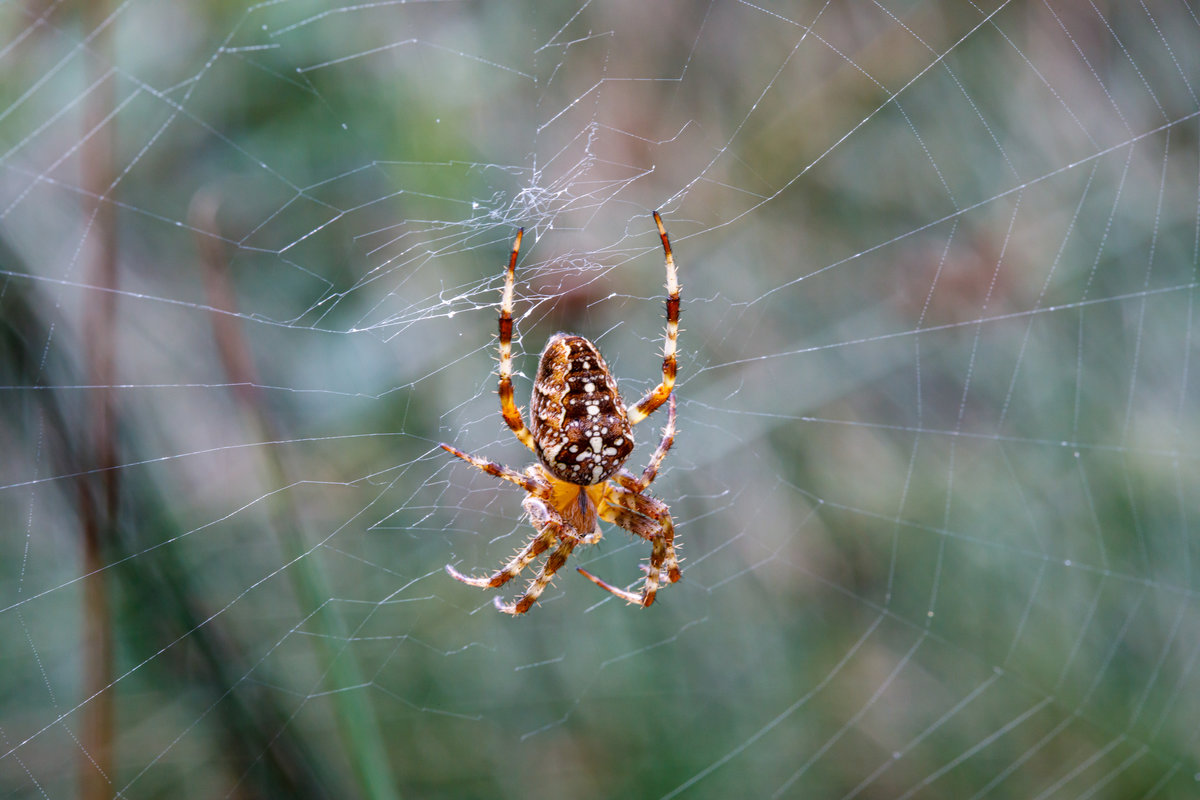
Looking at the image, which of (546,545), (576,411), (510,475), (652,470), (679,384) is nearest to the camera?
(576,411)

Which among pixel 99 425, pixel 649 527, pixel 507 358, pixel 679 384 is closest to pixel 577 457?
pixel 507 358

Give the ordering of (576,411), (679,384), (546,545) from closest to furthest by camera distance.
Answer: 1. (576,411)
2. (546,545)
3. (679,384)

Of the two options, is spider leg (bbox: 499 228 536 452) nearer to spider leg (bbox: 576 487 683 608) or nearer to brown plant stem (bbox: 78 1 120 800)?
spider leg (bbox: 576 487 683 608)

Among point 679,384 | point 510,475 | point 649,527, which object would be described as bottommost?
point 649,527

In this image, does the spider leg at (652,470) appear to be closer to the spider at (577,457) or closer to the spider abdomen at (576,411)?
the spider at (577,457)

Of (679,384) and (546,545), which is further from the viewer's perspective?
(679,384)

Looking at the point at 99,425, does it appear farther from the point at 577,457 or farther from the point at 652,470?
the point at 652,470

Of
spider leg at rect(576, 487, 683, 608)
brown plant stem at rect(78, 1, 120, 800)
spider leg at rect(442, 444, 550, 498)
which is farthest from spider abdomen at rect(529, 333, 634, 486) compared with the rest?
brown plant stem at rect(78, 1, 120, 800)

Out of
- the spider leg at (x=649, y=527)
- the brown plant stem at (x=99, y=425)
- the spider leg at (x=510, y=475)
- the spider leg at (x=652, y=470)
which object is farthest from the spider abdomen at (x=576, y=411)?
the brown plant stem at (x=99, y=425)
